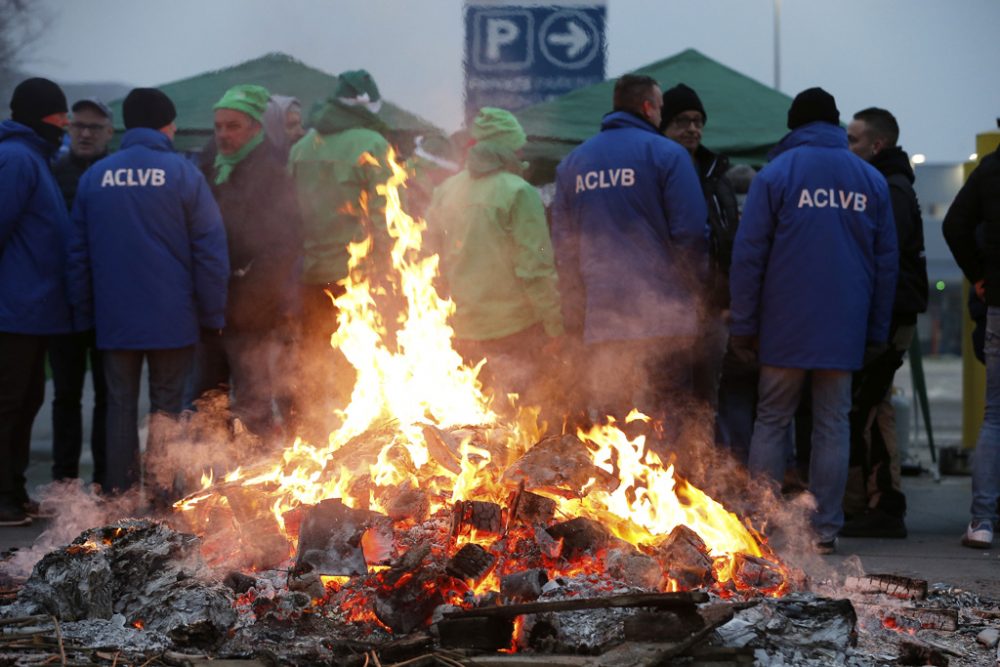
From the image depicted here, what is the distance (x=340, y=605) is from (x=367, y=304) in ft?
9.02

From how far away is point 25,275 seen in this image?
7078 millimetres

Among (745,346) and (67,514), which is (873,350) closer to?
(745,346)

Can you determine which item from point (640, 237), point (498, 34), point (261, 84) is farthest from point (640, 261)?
point (261, 84)

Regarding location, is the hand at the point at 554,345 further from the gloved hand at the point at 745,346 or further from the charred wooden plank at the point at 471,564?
the charred wooden plank at the point at 471,564

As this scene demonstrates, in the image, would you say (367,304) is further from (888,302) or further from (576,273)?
(888,302)

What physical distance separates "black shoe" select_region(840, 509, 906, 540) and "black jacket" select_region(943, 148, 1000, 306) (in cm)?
146

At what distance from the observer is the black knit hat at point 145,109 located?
712cm

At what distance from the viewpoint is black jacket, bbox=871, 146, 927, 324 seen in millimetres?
6988

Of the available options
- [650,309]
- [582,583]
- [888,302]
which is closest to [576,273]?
[650,309]

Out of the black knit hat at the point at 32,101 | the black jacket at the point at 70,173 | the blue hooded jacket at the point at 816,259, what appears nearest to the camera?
the blue hooded jacket at the point at 816,259

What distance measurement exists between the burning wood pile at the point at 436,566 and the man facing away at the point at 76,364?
8.12 feet

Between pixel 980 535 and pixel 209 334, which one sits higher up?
pixel 209 334

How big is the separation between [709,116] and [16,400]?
6.38m

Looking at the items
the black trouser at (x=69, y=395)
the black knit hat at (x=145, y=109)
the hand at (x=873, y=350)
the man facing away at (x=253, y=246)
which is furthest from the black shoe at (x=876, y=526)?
the black knit hat at (x=145, y=109)
